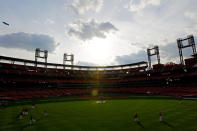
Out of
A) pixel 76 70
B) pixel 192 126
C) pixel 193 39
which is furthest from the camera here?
pixel 76 70

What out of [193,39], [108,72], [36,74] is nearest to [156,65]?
[193,39]

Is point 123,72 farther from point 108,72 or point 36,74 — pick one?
point 36,74

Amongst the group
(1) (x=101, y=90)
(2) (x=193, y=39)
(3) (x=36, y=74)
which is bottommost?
(1) (x=101, y=90)

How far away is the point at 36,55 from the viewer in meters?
74.4

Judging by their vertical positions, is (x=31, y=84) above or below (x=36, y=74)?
below

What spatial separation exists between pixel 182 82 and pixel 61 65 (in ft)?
220

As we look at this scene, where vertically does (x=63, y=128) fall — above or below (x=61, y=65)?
below

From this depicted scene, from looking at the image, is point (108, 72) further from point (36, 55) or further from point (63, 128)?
point (63, 128)

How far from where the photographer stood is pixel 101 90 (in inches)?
2835

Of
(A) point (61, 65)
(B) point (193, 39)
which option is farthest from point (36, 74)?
(B) point (193, 39)

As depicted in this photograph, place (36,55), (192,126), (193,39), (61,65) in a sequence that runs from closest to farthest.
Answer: (192,126) < (193,39) < (36,55) < (61,65)

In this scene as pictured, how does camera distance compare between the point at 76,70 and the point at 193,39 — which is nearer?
the point at 193,39

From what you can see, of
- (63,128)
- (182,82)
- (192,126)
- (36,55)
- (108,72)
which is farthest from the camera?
(108,72)

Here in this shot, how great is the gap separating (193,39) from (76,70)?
68955 mm
